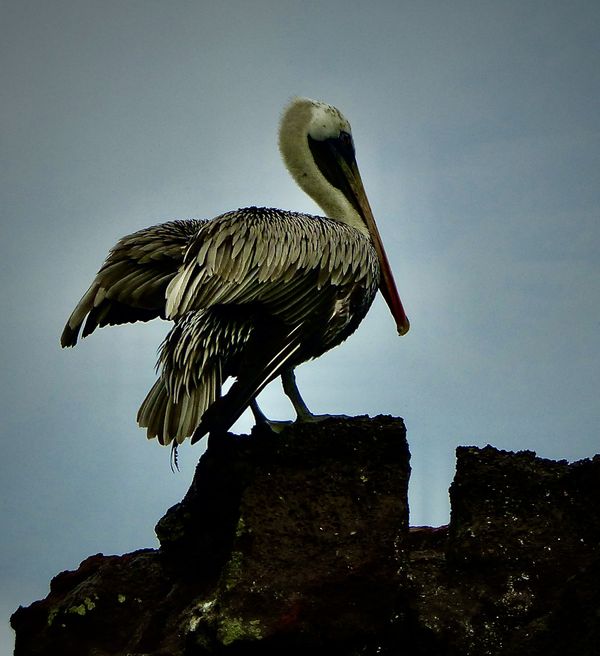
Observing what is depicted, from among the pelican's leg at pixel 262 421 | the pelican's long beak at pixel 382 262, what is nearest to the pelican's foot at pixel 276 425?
the pelican's leg at pixel 262 421

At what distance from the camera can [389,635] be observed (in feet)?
19.0

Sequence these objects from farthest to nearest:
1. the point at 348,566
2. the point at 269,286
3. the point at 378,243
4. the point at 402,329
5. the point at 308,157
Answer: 1. the point at 402,329
2. the point at 308,157
3. the point at 378,243
4. the point at 269,286
5. the point at 348,566

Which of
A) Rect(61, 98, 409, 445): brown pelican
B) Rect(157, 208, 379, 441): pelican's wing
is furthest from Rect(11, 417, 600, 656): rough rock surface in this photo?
Rect(157, 208, 379, 441): pelican's wing

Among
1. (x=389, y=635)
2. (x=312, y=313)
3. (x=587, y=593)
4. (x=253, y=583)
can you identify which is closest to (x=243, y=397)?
(x=312, y=313)

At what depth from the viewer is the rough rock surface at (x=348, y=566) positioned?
568cm

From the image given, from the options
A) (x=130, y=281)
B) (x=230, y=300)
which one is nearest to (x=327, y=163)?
(x=130, y=281)

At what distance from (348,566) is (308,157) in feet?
13.0

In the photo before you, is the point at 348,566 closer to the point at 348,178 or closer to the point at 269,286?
the point at 269,286

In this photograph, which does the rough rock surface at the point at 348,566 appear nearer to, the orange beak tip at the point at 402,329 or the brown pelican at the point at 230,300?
the brown pelican at the point at 230,300

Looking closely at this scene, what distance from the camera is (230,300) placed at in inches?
271

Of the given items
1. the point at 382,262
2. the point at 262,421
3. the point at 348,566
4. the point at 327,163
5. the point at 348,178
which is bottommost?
the point at 348,566

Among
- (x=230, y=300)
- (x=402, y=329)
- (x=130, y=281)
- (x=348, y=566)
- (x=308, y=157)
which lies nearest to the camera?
(x=348, y=566)

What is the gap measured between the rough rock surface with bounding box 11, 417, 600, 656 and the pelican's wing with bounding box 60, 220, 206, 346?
139cm

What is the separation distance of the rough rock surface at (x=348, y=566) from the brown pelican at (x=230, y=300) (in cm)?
38
